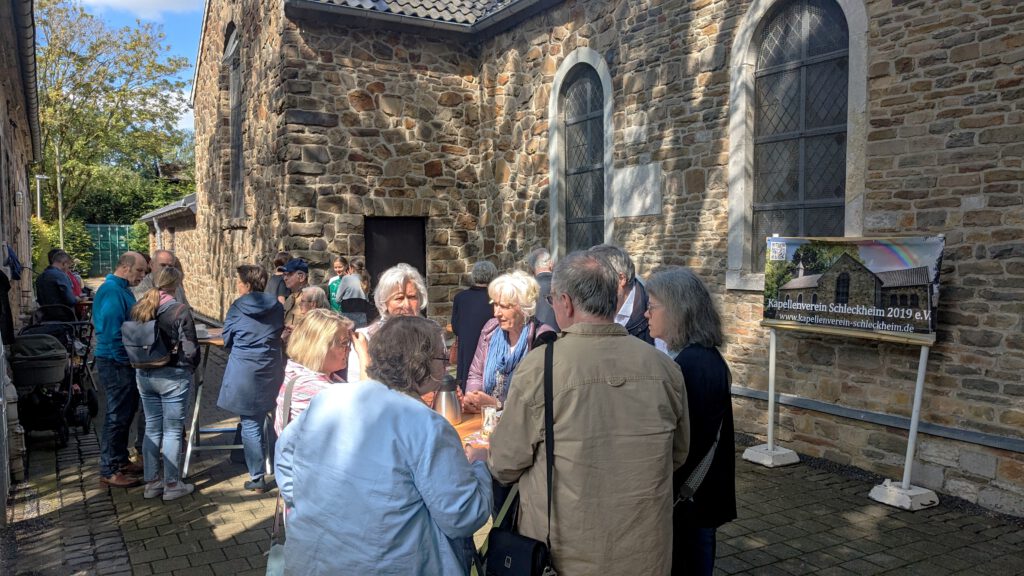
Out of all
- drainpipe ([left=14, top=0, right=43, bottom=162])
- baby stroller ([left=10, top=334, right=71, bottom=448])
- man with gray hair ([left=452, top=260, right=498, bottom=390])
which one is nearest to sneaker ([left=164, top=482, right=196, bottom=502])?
baby stroller ([left=10, top=334, right=71, bottom=448])

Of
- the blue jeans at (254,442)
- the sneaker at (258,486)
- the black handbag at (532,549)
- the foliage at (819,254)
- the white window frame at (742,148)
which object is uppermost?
the white window frame at (742,148)

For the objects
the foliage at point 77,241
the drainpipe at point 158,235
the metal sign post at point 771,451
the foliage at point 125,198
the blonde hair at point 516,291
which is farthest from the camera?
the foliage at point 125,198

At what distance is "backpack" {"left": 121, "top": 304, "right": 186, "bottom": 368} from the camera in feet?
17.1

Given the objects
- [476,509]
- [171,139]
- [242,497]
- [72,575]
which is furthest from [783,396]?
[171,139]

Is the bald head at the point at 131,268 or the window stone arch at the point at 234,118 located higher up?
the window stone arch at the point at 234,118

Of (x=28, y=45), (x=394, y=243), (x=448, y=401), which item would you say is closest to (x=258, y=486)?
(x=448, y=401)

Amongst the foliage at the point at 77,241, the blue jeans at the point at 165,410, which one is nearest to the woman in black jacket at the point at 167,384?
the blue jeans at the point at 165,410

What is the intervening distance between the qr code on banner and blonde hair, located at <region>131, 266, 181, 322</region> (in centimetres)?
479

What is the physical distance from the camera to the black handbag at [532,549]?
7.36 ft

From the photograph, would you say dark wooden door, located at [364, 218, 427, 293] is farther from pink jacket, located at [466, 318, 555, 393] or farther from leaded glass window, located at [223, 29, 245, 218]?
pink jacket, located at [466, 318, 555, 393]

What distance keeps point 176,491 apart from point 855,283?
543cm

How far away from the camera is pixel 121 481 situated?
5738mm

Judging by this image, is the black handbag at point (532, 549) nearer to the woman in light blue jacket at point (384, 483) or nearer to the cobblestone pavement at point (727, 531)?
the woman in light blue jacket at point (384, 483)

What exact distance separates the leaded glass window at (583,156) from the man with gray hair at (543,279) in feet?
10.5
